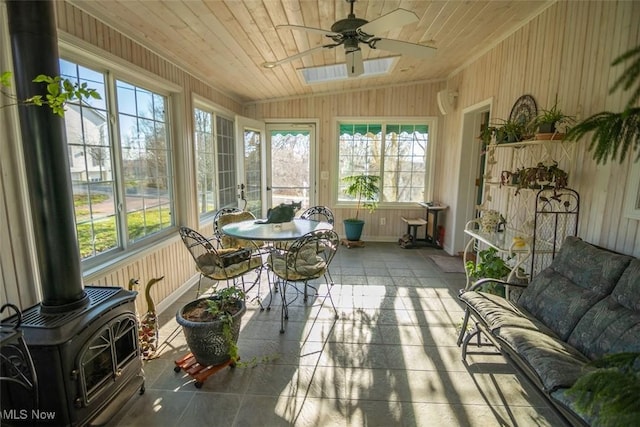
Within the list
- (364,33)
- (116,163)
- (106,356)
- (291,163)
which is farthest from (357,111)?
(106,356)

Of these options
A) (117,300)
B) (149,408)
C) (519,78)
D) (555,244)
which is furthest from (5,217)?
(519,78)

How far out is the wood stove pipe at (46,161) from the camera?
4.64 feet

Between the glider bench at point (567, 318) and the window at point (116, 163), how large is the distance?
A: 2798 millimetres

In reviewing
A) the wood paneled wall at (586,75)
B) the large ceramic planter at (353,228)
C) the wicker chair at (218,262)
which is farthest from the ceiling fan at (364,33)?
the large ceramic planter at (353,228)

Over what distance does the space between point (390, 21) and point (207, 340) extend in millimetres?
2297

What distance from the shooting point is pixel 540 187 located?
2488 millimetres

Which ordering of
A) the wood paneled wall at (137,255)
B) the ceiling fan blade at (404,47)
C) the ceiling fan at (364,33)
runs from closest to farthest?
the wood paneled wall at (137,255) < the ceiling fan at (364,33) < the ceiling fan blade at (404,47)

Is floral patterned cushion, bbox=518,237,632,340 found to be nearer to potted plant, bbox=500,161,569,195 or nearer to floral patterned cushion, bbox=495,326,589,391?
floral patterned cushion, bbox=495,326,589,391

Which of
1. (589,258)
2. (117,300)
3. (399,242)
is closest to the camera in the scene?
(117,300)

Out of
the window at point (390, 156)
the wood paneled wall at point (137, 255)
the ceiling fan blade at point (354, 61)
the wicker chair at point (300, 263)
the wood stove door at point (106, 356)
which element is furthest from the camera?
the window at point (390, 156)

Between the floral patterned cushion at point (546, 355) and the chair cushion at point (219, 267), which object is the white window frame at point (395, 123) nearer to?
the chair cushion at point (219, 267)

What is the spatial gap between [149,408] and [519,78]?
4.10 meters

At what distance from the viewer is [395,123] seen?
5.48m

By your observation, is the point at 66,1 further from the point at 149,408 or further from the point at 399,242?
the point at 399,242
